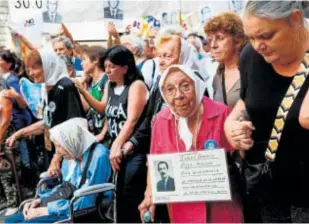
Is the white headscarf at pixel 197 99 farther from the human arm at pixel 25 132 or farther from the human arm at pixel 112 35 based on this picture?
the human arm at pixel 112 35

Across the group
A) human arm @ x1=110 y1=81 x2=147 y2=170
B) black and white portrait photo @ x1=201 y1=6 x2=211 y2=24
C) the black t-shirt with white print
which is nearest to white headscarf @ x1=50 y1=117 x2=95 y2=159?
human arm @ x1=110 y1=81 x2=147 y2=170

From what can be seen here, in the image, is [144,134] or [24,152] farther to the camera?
[24,152]

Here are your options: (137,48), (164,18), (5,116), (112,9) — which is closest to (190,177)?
(137,48)

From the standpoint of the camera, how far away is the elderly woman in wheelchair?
3516 millimetres

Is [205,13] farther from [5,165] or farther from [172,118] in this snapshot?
[172,118]

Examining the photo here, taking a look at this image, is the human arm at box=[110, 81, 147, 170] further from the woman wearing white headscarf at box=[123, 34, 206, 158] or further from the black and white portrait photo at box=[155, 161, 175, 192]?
the black and white portrait photo at box=[155, 161, 175, 192]

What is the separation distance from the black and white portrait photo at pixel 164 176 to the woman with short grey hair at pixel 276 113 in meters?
0.44

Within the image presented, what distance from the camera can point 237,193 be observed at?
8.70 ft

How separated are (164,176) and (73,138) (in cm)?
122

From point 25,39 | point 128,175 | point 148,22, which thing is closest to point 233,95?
point 128,175

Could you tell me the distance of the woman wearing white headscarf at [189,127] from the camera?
8.70ft

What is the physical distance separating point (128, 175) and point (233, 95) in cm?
96

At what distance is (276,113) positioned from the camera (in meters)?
2.11

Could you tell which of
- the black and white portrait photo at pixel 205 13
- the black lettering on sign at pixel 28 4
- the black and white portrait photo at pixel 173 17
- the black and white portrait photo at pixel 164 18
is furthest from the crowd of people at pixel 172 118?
the black and white portrait photo at pixel 164 18
